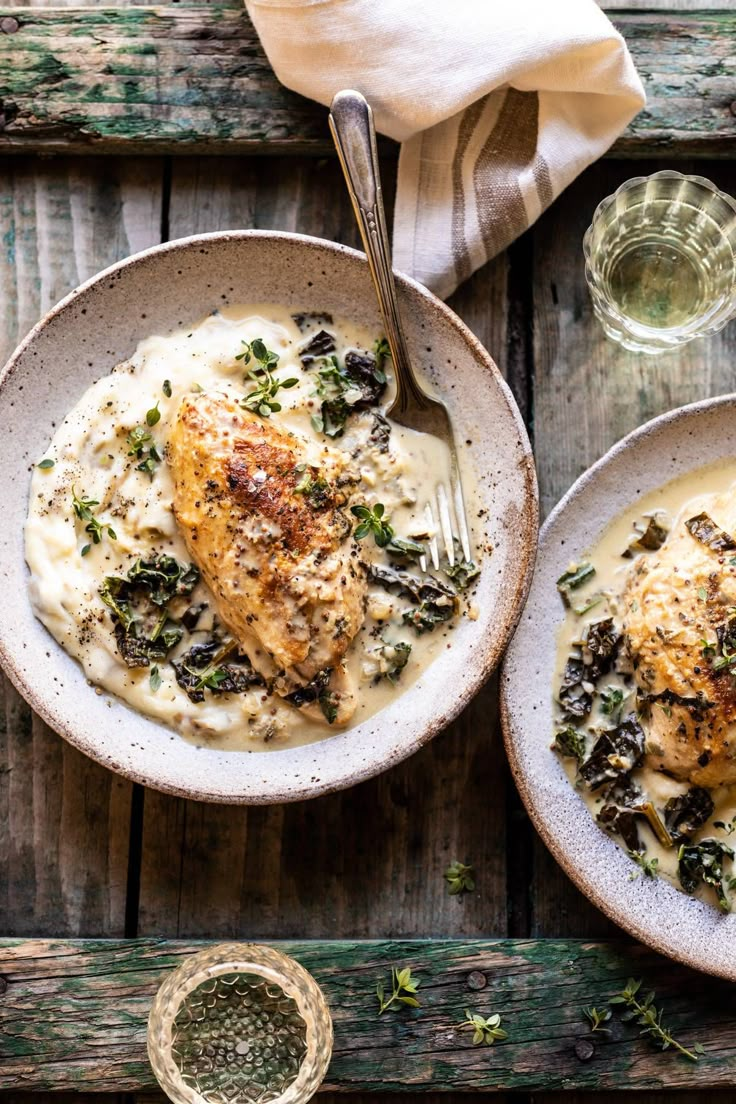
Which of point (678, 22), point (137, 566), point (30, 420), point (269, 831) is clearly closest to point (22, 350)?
point (30, 420)

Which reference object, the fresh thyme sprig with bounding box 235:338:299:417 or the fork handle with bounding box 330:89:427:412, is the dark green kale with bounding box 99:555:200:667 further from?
the fork handle with bounding box 330:89:427:412

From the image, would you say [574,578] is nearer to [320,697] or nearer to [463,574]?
[463,574]

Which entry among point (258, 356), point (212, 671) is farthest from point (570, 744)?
point (258, 356)

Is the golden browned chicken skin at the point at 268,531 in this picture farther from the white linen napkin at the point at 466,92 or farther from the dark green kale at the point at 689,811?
the dark green kale at the point at 689,811

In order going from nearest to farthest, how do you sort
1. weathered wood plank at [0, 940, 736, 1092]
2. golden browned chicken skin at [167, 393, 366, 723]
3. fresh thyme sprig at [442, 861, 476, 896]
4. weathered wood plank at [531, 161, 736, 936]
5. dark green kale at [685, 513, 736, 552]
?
golden browned chicken skin at [167, 393, 366, 723] < dark green kale at [685, 513, 736, 552] < weathered wood plank at [0, 940, 736, 1092] < fresh thyme sprig at [442, 861, 476, 896] < weathered wood plank at [531, 161, 736, 936]

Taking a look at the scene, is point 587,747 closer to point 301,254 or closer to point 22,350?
point 301,254

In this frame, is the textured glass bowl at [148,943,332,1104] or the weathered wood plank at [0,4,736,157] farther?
the weathered wood plank at [0,4,736,157]

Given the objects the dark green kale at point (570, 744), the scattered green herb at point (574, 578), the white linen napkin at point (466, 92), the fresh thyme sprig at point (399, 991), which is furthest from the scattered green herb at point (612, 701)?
the white linen napkin at point (466, 92)

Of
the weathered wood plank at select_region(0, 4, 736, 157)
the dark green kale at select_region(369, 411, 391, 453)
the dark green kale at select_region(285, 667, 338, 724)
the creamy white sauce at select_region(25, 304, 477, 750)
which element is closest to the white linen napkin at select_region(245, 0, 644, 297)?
the weathered wood plank at select_region(0, 4, 736, 157)
